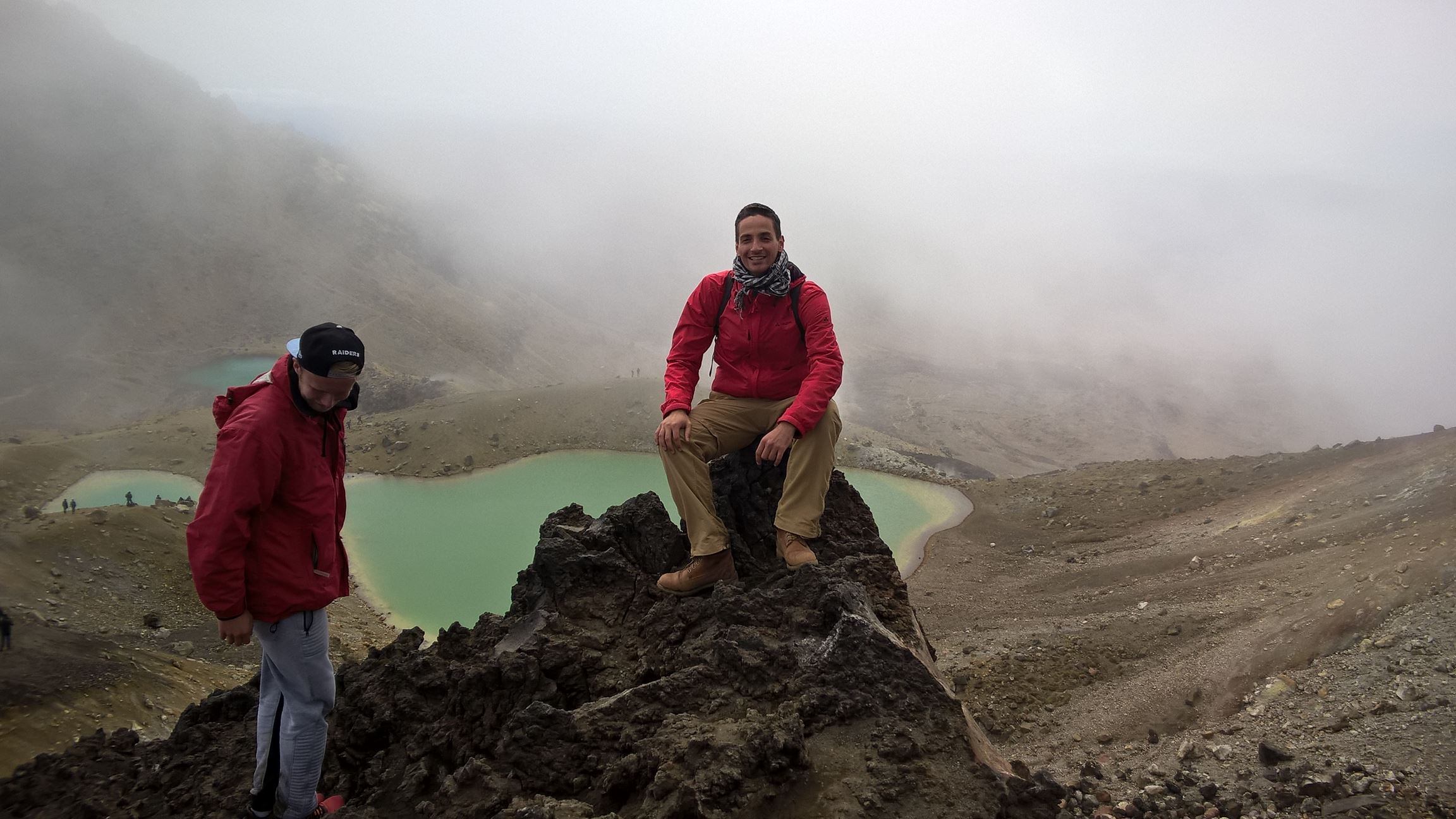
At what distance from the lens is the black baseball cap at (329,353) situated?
3400 mm

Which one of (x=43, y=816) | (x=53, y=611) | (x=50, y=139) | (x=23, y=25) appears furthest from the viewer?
(x=23, y=25)

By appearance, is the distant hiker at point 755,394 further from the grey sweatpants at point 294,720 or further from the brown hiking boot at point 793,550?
the grey sweatpants at point 294,720

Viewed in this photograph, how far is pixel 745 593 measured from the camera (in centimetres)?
480

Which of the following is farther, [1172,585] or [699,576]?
[1172,585]

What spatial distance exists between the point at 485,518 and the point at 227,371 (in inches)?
1376

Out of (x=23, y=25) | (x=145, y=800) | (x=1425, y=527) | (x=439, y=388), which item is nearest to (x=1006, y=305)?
(x=439, y=388)

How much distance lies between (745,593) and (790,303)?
6.34ft

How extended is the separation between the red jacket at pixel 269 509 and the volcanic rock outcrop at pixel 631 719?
105cm

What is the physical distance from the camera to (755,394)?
5434mm

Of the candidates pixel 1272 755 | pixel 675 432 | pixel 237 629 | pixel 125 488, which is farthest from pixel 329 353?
pixel 125 488

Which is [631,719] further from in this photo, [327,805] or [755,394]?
[755,394]

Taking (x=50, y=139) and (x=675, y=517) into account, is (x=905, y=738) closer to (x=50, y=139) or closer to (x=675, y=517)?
(x=675, y=517)

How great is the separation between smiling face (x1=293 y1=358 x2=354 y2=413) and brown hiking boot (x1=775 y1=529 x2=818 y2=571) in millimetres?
2809

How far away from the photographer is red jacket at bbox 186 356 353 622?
128 inches
